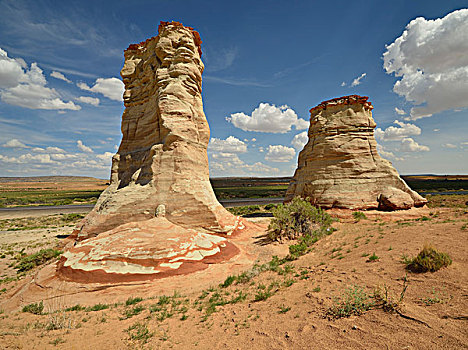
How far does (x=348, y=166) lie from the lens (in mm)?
19969

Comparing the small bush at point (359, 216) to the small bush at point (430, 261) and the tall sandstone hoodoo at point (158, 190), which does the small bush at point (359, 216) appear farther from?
the small bush at point (430, 261)

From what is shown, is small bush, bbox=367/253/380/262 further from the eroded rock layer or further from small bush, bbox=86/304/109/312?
small bush, bbox=86/304/109/312

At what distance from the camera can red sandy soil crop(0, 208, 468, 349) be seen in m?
3.87

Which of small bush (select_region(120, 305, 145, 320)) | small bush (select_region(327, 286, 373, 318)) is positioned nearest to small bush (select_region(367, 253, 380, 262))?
small bush (select_region(327, 286, 373, 318))

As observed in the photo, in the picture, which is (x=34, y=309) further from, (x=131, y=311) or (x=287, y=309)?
(x=287, y=309)

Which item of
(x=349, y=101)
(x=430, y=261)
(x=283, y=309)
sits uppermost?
(x=349, y=101)

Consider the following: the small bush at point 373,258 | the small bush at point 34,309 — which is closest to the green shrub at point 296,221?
the small bush at point 373,258

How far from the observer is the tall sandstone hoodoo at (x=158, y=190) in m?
9.56

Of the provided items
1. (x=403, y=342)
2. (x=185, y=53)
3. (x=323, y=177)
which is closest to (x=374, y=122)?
(x=323, y=177)

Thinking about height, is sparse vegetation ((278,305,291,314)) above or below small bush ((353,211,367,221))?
below

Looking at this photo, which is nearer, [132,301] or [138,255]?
[132,301]

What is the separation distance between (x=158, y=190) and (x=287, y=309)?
408 inches

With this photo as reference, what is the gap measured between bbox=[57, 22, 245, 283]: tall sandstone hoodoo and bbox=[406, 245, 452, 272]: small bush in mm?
7936

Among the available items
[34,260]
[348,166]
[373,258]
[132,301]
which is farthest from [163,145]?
[348,166]
